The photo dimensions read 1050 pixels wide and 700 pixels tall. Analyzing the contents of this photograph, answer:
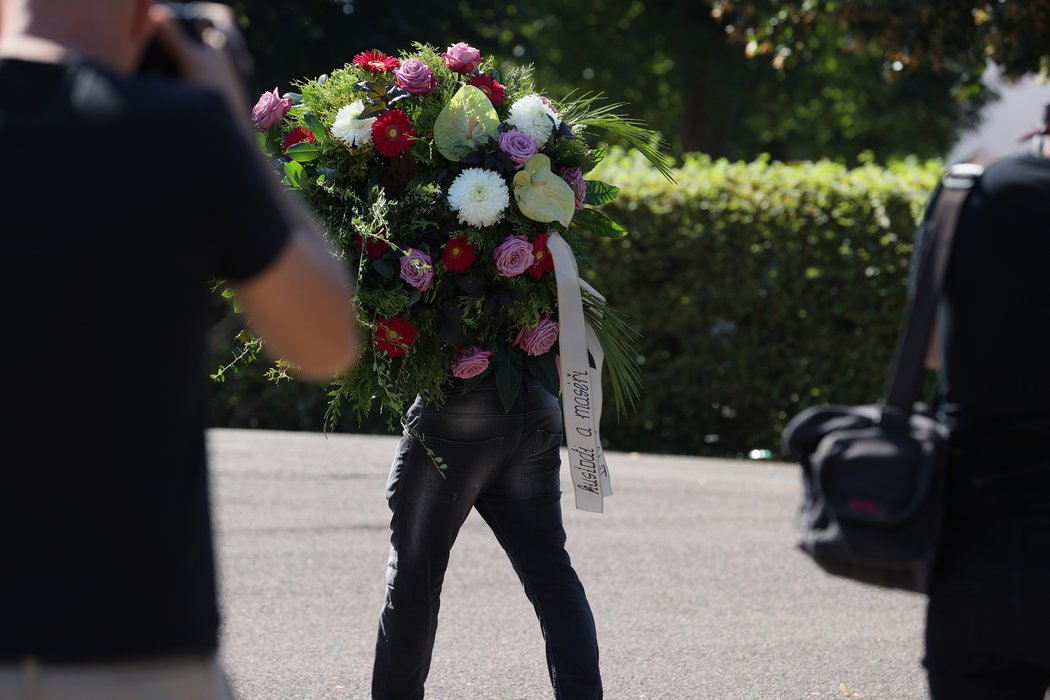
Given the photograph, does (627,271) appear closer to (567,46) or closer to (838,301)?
(838,301)

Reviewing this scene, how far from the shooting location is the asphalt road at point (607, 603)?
16.3 ft

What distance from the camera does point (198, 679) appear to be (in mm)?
1805

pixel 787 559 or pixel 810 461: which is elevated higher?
pixel 810 461

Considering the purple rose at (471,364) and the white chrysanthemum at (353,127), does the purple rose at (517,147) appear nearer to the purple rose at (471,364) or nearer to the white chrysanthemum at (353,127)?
the white chrysanthemum at (353,127)

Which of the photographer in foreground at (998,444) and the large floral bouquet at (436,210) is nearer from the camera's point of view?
the photographer in foreground at (998,444)

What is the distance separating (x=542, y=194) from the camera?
12.7ft

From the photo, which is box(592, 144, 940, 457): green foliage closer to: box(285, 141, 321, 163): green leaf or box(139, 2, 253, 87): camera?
box(285, 141, 321, 163): green leaf

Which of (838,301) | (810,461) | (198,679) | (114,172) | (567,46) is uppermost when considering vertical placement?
(567,46)

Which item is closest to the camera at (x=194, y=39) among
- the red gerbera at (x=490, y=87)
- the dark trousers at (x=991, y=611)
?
the dark trousers at (x=991, y=611)

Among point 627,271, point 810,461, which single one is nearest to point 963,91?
point 627,271

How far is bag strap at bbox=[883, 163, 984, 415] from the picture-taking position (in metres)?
2.33

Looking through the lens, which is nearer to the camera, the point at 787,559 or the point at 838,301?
the point at 787,559

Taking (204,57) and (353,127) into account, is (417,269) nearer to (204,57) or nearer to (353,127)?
(353,127)

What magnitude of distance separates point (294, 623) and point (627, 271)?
574 centimetres
